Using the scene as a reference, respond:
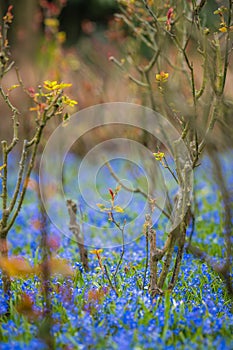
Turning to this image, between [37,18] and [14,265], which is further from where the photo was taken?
[37,18]

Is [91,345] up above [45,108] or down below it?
below

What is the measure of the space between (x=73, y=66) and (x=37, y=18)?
1.59 m

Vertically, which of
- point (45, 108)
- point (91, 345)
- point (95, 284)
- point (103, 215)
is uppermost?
point (103, 215)

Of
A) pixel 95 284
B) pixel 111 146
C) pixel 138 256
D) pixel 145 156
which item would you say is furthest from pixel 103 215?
pixel 111 146

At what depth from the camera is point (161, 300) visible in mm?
2969

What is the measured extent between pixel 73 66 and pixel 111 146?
6.09 feet

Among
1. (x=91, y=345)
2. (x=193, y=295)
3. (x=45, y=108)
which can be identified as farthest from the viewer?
(x=193, y=295)

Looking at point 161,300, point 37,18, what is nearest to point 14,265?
point 161,300

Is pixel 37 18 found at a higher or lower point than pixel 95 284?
higher

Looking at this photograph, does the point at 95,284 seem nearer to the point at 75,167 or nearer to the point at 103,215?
the point at 103,215

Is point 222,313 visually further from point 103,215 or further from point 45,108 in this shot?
point 103,215

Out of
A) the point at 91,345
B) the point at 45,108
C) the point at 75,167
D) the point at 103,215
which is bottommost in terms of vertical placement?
the point at 91,345

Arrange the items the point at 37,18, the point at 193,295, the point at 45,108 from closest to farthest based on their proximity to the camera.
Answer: the point at 45,108 → the point at 193,295 → the point at 37,18

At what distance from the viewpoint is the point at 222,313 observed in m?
2.97
